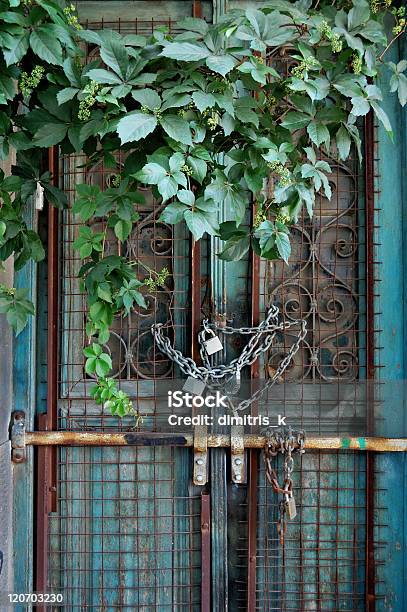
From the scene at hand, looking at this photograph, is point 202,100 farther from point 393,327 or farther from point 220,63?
point 393,327

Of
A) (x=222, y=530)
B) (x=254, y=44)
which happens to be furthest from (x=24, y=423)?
(x=254, y=44)

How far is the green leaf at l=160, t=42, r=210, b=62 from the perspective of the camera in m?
1.37

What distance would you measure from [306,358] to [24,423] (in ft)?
3.21

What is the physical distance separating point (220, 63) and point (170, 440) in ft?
4.08

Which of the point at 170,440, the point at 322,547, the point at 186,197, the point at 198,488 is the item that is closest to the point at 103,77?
the point at 186,197

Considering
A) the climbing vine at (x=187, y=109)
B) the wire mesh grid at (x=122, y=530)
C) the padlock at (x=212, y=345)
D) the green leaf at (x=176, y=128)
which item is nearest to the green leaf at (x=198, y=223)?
the climbing vine at (x=187, y=109)

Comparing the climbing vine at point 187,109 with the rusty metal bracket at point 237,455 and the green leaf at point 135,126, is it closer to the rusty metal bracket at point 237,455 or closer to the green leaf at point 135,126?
the green leaf at point 135,126

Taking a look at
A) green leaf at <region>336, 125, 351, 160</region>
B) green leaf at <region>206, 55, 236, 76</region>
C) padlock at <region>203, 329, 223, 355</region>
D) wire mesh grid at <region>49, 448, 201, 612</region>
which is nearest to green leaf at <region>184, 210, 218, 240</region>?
green leaf at <region>206, 55, 236, 76</region>

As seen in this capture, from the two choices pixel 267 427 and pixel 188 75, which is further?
pixel 267 427

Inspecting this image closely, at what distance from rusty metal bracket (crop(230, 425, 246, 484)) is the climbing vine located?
66 cm

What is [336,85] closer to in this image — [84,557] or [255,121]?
[255,121]

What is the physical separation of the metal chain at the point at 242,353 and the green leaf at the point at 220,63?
962 millimetres

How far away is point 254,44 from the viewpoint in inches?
55.2

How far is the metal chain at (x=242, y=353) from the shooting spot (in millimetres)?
2117
